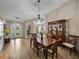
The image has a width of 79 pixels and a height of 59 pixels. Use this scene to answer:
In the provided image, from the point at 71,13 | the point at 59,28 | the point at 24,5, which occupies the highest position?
the point at 24,5

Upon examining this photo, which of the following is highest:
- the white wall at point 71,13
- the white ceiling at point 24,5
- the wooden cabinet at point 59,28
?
the white ceiling at point 24,5

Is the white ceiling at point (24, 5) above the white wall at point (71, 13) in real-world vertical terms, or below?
above

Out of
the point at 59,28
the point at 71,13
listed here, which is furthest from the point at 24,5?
the point at 71,13

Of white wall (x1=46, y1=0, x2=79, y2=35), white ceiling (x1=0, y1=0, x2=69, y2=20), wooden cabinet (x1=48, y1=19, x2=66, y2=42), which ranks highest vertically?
white ceiling (x1=0, y1=0, x2=69, y2=20)

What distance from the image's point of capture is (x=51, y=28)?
21.2ft

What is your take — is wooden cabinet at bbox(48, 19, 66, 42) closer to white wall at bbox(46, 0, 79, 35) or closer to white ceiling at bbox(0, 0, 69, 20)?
white wall at bbox(46, 0, 79, 35)

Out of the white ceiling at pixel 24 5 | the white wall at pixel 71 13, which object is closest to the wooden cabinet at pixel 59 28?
the white wall at pixel 71 13

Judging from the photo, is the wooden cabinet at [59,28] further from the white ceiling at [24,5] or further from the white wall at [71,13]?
the white ceiling at [24,5]

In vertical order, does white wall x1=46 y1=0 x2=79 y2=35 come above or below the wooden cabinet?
above

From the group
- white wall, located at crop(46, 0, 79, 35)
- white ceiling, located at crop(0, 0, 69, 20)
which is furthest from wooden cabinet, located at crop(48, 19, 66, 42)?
white ceiling, located at crop(0, 0, 69, 20)

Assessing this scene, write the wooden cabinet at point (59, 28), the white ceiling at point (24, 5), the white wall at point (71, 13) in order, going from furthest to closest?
the wooden cabinet at point (59, 28) → the white ceiling at point (24, 5) → the white wall at point (71, 13)

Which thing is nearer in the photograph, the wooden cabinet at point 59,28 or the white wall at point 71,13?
the white wall at point 71,13

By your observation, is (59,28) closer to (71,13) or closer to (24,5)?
(71,13)

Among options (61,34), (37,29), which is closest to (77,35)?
(61,34)
